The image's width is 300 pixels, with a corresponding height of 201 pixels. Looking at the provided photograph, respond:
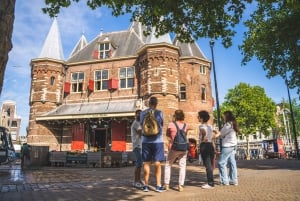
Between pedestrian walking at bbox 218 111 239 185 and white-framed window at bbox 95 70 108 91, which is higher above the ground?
white-framed window at bbox 95 70 108 91

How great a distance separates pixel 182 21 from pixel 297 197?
6.01 meters

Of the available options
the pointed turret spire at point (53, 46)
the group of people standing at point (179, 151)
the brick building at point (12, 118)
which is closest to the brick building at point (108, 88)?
the pointed turret spire at point (53, 46)

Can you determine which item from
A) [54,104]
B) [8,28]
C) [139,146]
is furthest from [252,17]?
[54,104]

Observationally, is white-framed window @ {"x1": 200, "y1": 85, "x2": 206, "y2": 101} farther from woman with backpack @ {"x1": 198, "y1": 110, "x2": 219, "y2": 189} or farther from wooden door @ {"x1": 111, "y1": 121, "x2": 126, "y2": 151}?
woman with backpack @ {"x1": 198, "y1": 110, "x2": 219, "y2": 189}

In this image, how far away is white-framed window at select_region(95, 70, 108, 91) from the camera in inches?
987

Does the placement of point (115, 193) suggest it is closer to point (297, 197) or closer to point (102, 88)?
point (297, 197)

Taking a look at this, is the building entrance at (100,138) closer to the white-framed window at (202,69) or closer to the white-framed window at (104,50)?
the white-framed window at (104,50)

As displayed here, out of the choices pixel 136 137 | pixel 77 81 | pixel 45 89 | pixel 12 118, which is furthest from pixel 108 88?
pixel 12 118

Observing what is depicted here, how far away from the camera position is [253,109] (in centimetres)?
3697

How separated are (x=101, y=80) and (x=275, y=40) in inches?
637

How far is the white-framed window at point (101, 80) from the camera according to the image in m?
25.1

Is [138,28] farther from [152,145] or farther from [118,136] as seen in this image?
[152,145]

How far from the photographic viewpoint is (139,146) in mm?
6902

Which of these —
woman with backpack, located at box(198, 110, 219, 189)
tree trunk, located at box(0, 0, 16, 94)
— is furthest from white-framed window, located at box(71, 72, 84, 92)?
tree trunk, located at box(0, 0, 16, 94)
